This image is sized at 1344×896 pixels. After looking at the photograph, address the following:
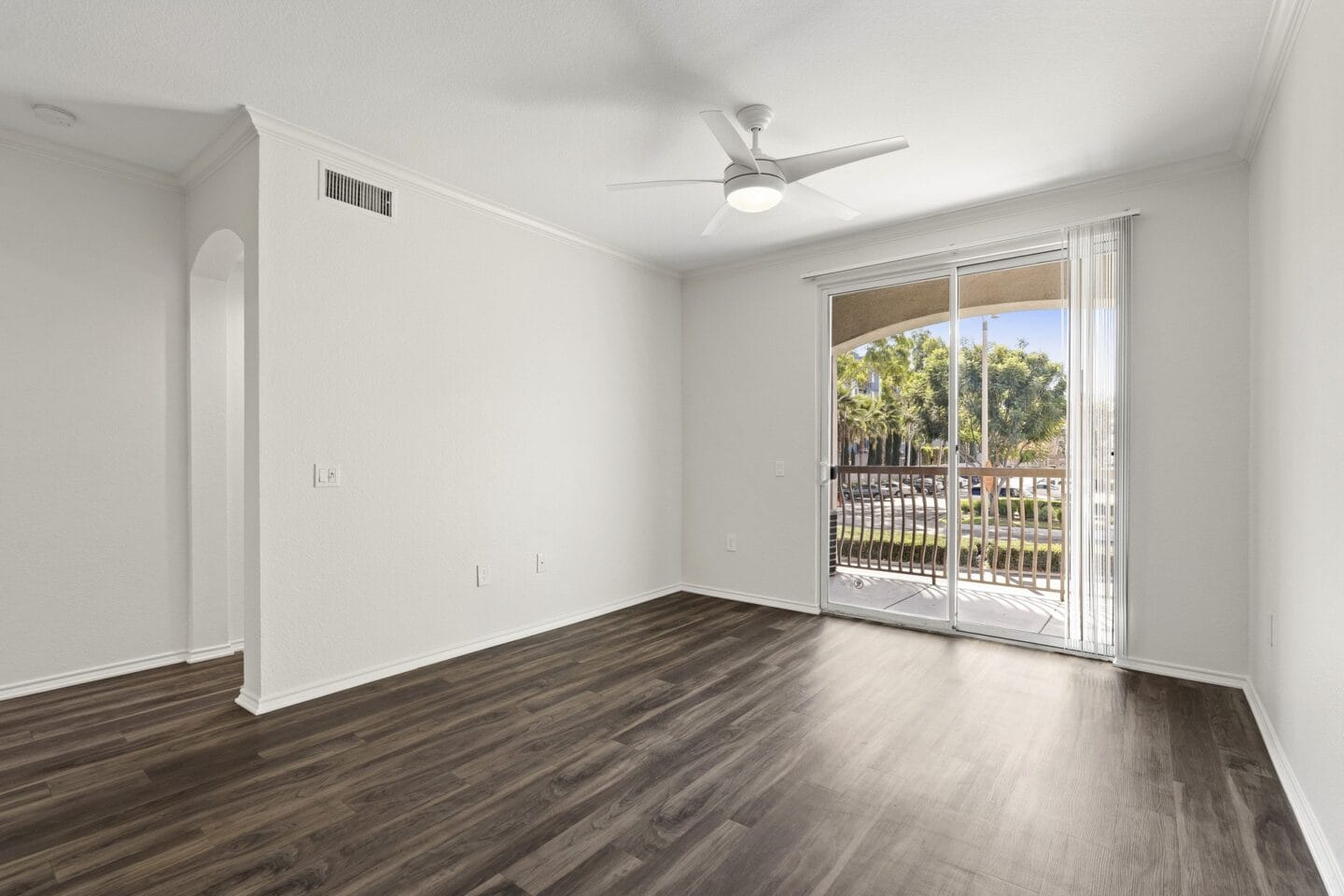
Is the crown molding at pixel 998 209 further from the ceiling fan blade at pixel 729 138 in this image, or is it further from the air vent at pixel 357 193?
the air vent at pixel 357 193

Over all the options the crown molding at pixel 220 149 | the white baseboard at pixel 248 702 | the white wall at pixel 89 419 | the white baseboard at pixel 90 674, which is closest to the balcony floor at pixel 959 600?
the white baseboard at pixel 248 702

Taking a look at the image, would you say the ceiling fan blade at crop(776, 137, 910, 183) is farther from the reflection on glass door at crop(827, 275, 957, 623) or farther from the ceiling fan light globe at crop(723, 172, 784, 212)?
the reflection on glass door at crop(827, 275, 957, 623)

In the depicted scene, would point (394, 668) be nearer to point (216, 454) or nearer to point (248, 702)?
point (248, 702)

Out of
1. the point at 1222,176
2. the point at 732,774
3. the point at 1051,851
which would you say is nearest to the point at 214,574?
the point at 732,774

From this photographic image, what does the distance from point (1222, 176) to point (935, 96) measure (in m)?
1.74

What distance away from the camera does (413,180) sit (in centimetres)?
345

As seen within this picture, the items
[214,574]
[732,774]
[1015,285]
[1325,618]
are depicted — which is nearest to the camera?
[1325,618]

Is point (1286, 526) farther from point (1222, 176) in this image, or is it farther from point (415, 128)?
point (415, 128)

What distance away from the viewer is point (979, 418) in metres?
4.08

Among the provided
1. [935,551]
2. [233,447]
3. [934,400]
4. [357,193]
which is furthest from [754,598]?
[357,193]

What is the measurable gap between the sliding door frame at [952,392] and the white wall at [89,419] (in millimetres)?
3980

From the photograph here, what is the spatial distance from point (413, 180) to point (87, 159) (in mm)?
1528

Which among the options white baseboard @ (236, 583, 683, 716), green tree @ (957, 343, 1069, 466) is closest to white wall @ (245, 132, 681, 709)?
white baseboard @ (236, 583, 683, 716)

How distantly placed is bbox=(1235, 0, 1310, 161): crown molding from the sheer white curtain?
62 cm
